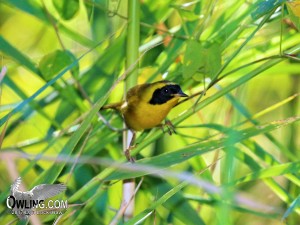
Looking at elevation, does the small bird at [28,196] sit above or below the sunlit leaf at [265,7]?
below

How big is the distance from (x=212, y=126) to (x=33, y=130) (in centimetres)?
80

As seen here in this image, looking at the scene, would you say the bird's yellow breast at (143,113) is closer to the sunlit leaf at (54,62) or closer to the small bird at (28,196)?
the sunlit leaf at (54,62)

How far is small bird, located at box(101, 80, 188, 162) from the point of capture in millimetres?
1916

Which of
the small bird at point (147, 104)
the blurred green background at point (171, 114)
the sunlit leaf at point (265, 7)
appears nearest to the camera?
the sunlit leaf at point (265, 7)

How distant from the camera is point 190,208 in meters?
1.86

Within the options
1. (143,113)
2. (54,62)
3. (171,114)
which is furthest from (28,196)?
(171,114)

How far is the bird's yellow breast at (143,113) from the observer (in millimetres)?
1954

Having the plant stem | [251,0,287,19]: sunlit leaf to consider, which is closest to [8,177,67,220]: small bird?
the plant stem

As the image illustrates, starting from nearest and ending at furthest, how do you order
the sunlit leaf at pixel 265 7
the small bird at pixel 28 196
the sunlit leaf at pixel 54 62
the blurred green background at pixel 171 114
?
the small bird at pixel 28 196 < the sunlit leaf at pixel 265 7 < the blurred green background at pixel 171 114 < the sunlit leaf at pixel 54 62

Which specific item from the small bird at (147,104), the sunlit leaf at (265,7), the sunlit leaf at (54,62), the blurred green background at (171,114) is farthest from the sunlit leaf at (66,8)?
the sunlit leaf at (265,7)

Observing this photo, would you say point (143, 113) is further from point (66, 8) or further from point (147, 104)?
point (66, 8)

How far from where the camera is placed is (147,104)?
203cm

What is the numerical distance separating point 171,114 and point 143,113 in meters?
0.43

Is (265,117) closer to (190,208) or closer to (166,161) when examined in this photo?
(190,208)
